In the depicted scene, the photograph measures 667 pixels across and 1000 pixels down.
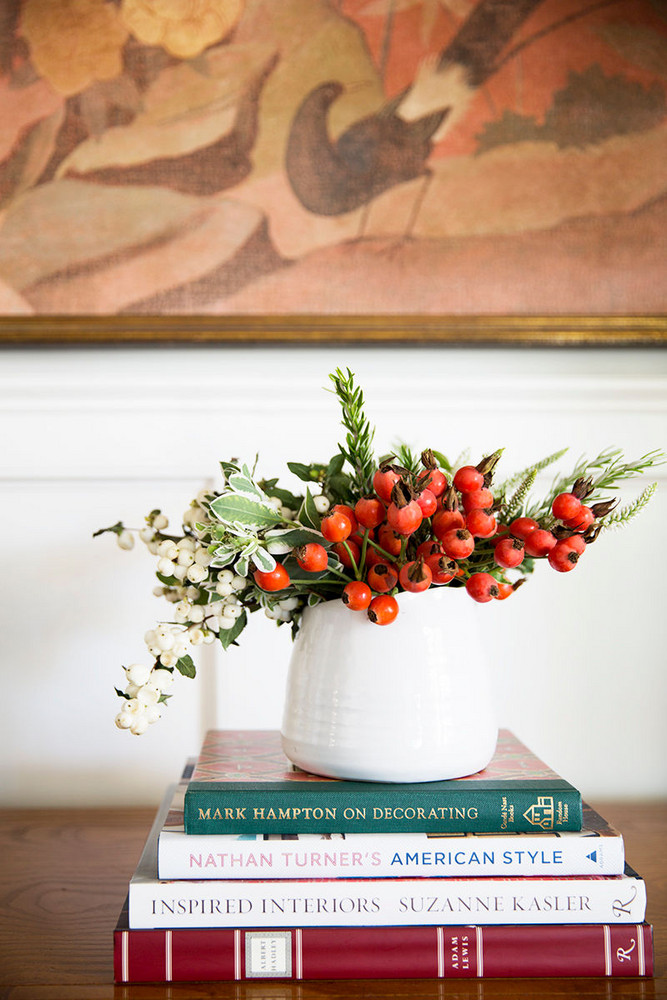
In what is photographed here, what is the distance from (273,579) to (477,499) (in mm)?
155

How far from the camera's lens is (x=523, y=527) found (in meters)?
0.58

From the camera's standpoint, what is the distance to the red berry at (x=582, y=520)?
0.57 m

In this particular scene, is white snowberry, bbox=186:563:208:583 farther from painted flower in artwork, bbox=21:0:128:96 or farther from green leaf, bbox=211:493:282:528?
painted flower in artwork, bbox=21:0:128:96

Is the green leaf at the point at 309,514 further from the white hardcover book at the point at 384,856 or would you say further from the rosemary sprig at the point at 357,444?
the white hardcover book at the point at 384,856

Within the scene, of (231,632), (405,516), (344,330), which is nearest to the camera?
(405,516)

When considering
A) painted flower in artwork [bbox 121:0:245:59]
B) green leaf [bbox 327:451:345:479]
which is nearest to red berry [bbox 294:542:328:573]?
green leaf [bbox 327:451:345:479]

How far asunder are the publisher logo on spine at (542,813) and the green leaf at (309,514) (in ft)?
0.82

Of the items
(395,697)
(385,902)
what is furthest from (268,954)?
(395,697)

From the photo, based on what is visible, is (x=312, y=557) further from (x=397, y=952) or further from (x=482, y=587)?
(x=397, y=952)

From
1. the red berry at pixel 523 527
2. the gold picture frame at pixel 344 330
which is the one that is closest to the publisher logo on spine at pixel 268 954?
the red berry at pixel 523 527

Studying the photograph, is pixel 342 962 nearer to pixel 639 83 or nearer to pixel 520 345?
pixel 520 345

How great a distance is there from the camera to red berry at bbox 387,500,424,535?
1.68 feet

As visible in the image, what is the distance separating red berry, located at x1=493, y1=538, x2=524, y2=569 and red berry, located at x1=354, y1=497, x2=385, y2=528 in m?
0.09

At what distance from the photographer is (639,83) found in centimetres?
94
